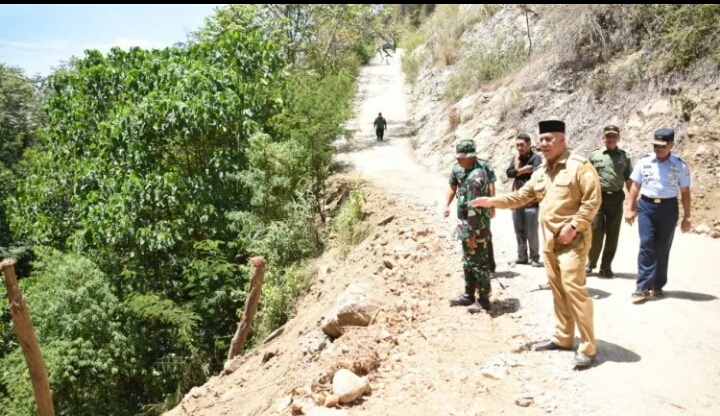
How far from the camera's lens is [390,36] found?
24188 millimetres

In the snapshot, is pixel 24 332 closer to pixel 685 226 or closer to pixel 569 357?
pixel 569 357

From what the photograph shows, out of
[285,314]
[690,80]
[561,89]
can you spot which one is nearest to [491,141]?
[561,89]

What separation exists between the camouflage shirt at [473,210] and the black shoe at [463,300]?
0.71 m

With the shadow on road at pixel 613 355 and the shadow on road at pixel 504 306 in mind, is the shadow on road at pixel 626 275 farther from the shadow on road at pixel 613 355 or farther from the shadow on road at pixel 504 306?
the shadow on road at pixel 613 355

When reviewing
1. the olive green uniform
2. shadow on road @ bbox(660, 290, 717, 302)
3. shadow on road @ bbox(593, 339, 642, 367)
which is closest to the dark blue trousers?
shadow on road @ bbox(660, 290, 717, 302)

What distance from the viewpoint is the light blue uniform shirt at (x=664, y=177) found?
4953mm

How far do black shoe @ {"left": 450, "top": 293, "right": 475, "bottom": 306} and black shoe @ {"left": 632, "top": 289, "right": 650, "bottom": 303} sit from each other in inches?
59.8

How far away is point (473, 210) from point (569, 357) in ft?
5.05

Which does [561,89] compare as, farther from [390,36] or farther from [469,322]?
[390,36]

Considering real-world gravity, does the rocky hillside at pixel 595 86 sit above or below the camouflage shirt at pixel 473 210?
above

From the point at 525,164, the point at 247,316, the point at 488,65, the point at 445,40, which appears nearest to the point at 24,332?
the point at 247,316

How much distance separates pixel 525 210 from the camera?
21.2ft

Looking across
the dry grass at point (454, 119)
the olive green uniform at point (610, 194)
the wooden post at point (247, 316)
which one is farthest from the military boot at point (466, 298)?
the dry grass at point (454, 119)

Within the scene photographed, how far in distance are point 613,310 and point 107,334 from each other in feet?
26.4
